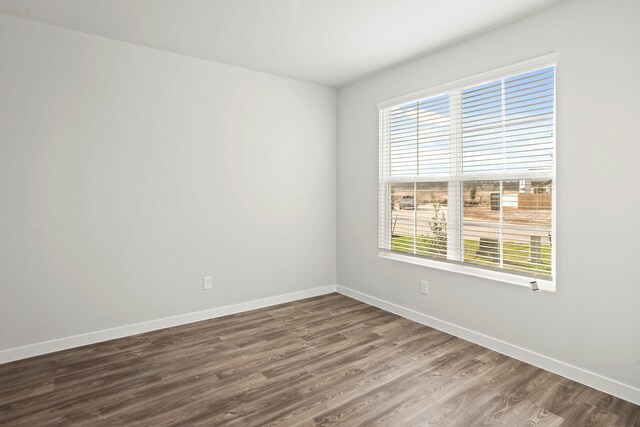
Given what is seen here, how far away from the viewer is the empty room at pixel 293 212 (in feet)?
7.32

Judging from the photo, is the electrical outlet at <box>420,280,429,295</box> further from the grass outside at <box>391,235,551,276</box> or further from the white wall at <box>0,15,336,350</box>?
the white wall at <box>0,15,336,350</box>

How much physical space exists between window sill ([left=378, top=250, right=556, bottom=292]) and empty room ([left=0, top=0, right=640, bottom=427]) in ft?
0.06

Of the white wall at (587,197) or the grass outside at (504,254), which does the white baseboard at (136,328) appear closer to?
the grass outside at (504,254)

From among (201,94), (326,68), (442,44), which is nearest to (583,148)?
(442,44)

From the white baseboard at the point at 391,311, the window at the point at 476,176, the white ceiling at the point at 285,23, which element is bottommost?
the white baseboard at the point at 391,311

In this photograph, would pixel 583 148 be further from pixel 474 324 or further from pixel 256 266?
pixel 256 266

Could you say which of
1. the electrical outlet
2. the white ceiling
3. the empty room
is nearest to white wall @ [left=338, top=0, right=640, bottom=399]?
the empty room

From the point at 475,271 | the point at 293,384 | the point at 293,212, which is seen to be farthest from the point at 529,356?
the point at 293,212

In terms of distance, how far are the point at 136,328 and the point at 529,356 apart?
10.7 ft

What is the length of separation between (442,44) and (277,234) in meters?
2.50

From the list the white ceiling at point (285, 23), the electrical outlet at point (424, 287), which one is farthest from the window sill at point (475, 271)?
the white ceiling at point (285, 23)

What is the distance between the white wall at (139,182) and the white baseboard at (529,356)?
137cm

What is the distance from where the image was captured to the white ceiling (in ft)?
8.24

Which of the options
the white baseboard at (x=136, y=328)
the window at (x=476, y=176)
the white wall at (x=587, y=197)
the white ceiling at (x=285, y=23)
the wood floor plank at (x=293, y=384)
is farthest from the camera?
the white baseboard at (x=136, y=328)
